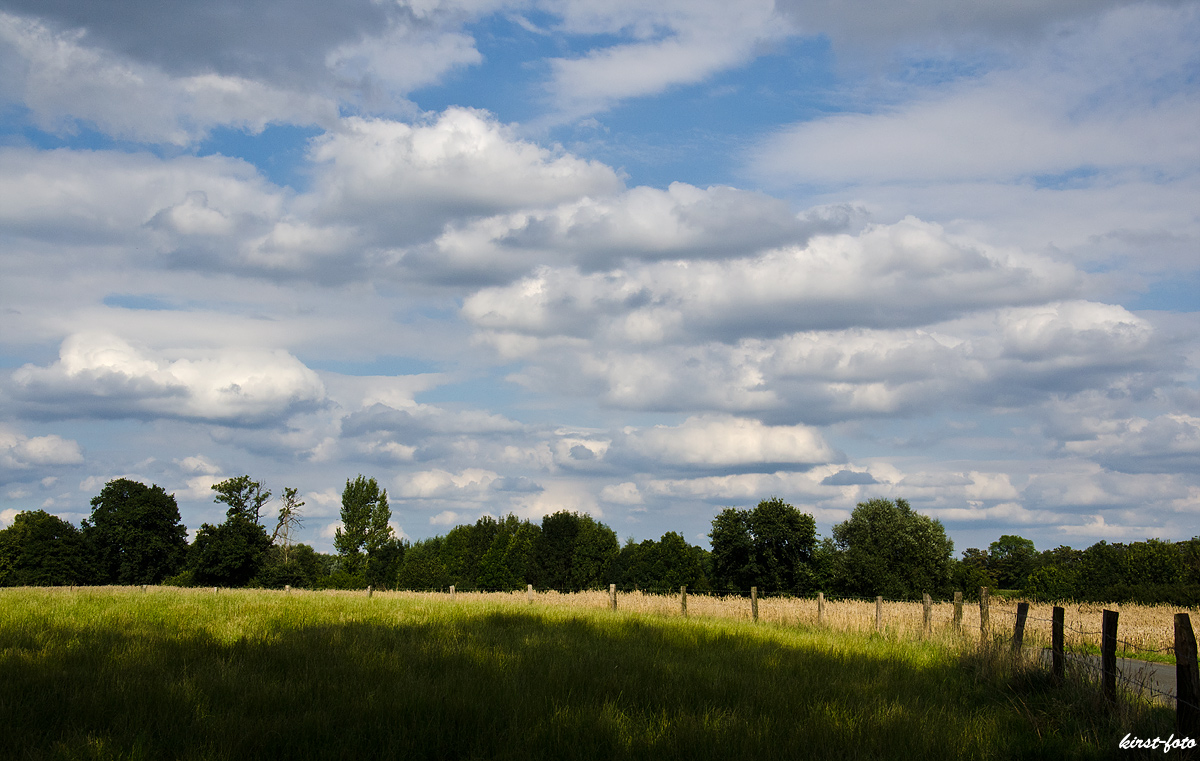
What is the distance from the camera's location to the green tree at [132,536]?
71.1 m

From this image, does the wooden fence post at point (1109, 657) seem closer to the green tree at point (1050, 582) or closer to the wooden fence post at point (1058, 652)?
the wooden fence post at point (1058, 652)

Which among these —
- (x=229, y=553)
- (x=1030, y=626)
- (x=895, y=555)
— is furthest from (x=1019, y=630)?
(x=229, y=553)

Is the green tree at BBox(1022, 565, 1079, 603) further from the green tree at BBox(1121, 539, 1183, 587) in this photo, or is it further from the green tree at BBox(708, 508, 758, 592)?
the green tree at BBox(708, 508, 758, 592)

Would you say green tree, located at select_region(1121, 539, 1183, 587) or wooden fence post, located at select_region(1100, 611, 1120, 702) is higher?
wooden fence post, located at select_region(1100, 611, 1120, 702)

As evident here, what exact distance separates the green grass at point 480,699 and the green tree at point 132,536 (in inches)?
2663

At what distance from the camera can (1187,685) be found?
8.01 m

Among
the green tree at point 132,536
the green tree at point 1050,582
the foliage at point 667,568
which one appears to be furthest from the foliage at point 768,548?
the green tree at point 132,536

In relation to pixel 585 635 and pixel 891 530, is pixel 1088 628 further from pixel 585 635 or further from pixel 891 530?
pixel 891 530

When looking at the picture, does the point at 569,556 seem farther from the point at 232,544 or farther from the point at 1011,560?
the point at 1011,560

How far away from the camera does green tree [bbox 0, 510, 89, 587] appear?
6869 cm

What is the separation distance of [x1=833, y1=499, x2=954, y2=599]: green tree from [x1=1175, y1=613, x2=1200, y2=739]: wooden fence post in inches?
2419

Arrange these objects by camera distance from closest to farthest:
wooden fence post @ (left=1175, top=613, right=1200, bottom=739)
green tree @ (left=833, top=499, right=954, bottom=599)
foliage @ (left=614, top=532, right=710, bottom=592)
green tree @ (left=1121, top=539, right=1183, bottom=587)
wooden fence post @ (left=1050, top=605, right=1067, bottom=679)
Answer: wooden fence post @ (left=1175, top=613, right=1200, bottom=739)
wooden fence post @ (left=1050, top=605, right=1067, bottom=679)
green tree @ (left=1121, top=539, right=1183, bottom=587)
green tree @ (left=833, top=499, right=954, bottom=599)
foliage @ (left=614, top=532, right=710, bottom=592)

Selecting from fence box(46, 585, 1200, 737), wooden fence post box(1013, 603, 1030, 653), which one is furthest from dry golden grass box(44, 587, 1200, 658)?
wooden fence post box(1013, 603, 1030, 653)

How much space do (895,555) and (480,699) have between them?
72.4 meters
